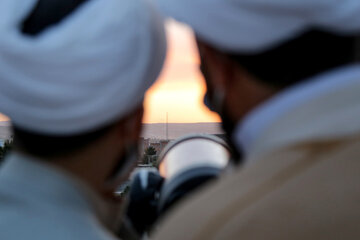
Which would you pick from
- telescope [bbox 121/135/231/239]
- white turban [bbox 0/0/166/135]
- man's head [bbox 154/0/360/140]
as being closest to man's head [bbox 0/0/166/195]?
white turban [bbox 0/0/166/135]

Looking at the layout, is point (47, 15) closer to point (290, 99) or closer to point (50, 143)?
point (50, 143)

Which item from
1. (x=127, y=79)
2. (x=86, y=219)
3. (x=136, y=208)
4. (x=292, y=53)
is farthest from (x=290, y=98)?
(x=136, y=208)

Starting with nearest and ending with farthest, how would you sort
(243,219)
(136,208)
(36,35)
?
(243,219)
(36,35)
(136,208)

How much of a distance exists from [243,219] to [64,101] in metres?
0.56

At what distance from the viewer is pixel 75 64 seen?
1171 mm

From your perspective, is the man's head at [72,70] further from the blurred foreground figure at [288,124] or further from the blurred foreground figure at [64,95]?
the blurred foreground figure at [288,124]

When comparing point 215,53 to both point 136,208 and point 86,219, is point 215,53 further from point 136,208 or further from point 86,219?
point 136,208

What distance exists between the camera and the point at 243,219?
0.86 metres

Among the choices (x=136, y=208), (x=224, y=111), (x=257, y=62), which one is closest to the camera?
(x=257, y=62)

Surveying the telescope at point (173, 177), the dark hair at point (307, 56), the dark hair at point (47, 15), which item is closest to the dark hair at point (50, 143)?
the dark hair at point (47, 15)

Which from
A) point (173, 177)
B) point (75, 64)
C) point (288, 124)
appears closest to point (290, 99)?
point (288, 124)

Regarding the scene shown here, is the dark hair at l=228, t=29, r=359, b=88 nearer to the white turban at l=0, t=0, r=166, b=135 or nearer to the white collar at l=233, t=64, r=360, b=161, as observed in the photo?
the white collar at l=233, t=64, r=360, b=161

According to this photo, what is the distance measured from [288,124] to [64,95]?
573 mm

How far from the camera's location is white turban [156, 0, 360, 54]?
2.91 ft
